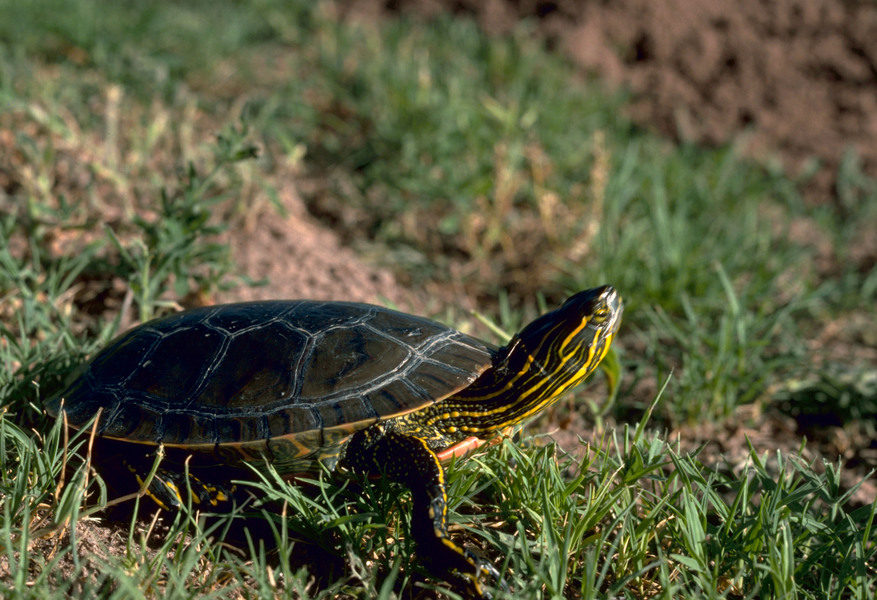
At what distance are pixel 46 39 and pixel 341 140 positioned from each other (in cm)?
246

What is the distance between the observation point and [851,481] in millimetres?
2980

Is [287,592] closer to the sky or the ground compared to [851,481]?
closer to the sky

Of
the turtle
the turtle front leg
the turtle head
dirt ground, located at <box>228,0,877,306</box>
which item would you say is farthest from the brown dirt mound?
the turtle front leg

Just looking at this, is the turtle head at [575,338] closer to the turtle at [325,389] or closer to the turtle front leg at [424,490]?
the turtle at [325,389]

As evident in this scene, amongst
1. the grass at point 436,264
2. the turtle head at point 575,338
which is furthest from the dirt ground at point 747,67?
the turtle head at point 575,338

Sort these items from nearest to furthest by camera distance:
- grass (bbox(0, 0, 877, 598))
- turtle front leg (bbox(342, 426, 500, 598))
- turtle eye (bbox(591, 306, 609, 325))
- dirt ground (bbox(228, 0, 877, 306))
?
turtle front leg (bbox(342, 426, 500, 598)), grass (bbox(0, 0, 877, 598)), turtle eye (bbox(591, 306, 609, 325)), dirt ground (bbox(228, 0, 877, 306))

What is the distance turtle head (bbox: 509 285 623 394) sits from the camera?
241 centimetres

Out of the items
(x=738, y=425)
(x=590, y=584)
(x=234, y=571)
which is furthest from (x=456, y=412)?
(x=738, y=425)

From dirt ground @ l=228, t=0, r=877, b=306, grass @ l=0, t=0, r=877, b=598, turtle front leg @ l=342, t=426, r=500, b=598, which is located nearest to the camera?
turtle front leg @ l=342, t=426, r=500, b=598

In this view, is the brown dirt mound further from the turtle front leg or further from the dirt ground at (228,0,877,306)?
the turtle front leg

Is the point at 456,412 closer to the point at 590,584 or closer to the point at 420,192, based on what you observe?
the point at 590,584

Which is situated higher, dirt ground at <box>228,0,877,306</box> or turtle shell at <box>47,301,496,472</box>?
dirt ground at <box>228,0,877,306</box>

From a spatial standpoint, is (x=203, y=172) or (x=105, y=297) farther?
(x=203, y=172)

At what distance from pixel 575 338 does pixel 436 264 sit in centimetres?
205
